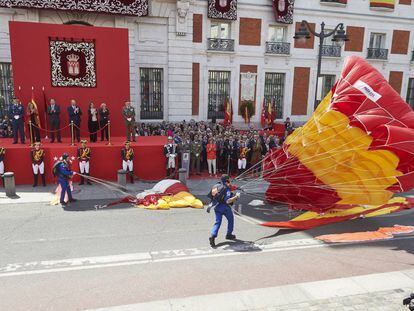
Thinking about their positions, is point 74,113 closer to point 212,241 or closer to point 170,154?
point 170,154

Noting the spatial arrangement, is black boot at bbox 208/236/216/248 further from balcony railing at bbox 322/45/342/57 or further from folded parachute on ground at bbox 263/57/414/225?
balcony railing at bbox 322/45/342/57

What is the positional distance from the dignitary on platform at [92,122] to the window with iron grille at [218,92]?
11.4 metres

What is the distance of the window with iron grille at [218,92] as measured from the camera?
25312mm

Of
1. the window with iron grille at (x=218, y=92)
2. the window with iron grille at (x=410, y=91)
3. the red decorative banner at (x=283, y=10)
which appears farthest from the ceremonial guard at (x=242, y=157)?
the window with iron grille at (x=410, y=91)

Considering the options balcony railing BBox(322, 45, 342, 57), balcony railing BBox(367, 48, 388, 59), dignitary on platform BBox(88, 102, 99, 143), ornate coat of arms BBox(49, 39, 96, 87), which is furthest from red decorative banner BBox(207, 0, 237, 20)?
dignitary on platform BBox(88, 102, 99, 143)

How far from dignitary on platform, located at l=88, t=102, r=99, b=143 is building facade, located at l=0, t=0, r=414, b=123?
28.0ft

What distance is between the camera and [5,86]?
868 inches

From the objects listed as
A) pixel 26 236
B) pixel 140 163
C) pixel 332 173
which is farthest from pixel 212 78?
pixel 26 236

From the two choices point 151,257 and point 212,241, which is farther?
point 212,241

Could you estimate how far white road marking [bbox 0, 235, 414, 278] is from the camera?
7.31 meters

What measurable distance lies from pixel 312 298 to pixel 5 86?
22.1 m

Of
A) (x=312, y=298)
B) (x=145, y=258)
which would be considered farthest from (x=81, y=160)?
(x=312, y=298)

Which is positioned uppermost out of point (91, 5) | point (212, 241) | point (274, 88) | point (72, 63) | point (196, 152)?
point (91, 5)

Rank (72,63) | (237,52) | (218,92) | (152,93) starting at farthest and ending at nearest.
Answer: (218,92) < (237,52) < (152,93) < (72,63)
